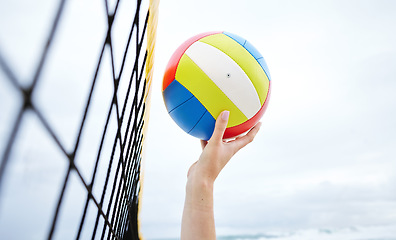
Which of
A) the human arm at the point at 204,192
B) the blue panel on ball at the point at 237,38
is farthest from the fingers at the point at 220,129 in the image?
the blue panel on ball at the point at 237,38

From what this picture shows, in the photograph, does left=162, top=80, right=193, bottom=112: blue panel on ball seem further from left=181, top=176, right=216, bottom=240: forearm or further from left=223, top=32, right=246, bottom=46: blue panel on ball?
left=181, top=176, right=216, bottom=240: forearm

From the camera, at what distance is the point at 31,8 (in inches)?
26.8

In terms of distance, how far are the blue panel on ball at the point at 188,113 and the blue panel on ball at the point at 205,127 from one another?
2 centimetres

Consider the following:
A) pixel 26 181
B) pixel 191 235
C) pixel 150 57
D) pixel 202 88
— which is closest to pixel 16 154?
pixel 26 181

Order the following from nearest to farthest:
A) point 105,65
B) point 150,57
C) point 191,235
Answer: point 191,235
point 105,65
point 150,57

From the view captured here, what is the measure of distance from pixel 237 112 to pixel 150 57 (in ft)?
3.61

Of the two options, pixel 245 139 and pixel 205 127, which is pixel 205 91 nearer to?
pixel 205 127

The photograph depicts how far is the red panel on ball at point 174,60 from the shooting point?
2.01 meters

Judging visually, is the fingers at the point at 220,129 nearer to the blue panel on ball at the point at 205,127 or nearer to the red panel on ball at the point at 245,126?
the blue panel on ball at the point at 205,127

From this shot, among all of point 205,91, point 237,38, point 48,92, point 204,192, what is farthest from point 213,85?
point 48,92

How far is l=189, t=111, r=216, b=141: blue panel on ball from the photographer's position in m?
1.89

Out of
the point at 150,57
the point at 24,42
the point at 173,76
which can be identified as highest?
the point at 150,57

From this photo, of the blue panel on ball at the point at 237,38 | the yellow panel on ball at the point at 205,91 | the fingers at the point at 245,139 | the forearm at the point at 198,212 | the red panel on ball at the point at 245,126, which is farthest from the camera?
the blue panel on ball at the point at 237,38

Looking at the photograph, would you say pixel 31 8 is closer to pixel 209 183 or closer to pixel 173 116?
pixel 209 183
